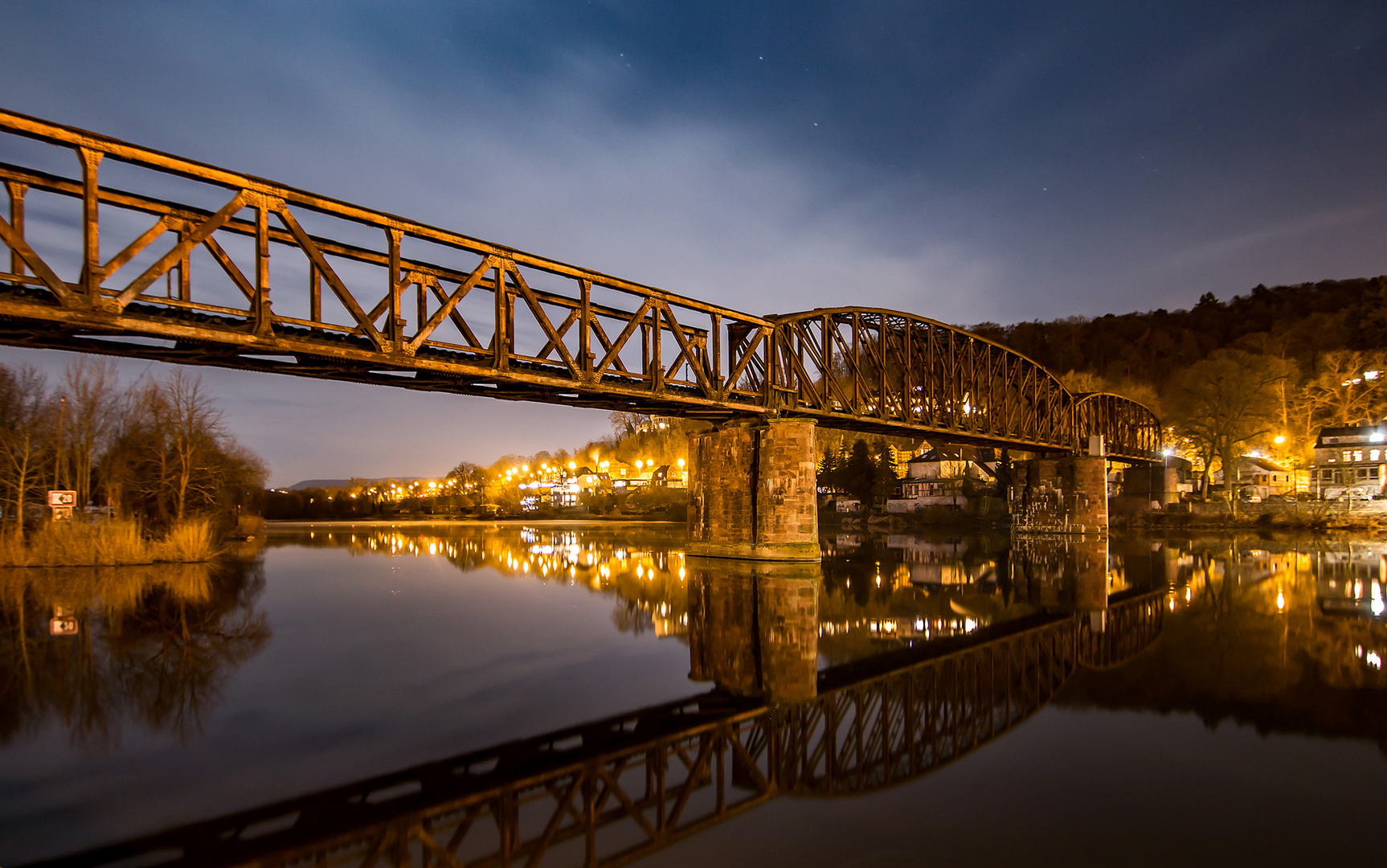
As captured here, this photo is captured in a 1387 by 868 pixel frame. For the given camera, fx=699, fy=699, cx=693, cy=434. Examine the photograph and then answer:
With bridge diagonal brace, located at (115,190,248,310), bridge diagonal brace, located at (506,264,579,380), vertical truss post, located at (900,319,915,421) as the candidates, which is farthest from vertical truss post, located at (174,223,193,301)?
vertical truss post, located at (900,319,915,421)

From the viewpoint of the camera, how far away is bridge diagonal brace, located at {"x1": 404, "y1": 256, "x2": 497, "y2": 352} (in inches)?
656

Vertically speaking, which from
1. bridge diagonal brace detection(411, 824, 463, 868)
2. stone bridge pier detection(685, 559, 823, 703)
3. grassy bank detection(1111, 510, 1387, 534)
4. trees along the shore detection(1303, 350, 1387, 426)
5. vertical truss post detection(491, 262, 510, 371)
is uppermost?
trees along the shore detection(1303, 350, 1387, 426)

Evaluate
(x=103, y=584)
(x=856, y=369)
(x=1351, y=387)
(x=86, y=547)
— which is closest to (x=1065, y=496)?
(x=1351, y=387)

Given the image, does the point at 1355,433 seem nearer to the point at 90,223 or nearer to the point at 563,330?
the point at 563,330

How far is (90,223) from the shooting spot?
1236 cm

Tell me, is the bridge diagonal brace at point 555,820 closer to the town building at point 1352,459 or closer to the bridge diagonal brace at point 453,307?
the bridge diagonal brace at point 453,307

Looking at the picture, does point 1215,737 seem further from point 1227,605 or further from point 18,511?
point 18,511

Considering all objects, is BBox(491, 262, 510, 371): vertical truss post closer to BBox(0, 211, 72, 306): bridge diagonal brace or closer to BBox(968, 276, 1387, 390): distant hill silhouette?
BBox(0, 211, 72, 306): bridge diagonal brace

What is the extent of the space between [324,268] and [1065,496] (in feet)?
202

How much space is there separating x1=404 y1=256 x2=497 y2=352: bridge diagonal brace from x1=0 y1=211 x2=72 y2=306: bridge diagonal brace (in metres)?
6.17

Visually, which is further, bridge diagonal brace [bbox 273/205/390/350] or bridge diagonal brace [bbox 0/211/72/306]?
bridge diagonal brace [bbox 273/205/390/350]

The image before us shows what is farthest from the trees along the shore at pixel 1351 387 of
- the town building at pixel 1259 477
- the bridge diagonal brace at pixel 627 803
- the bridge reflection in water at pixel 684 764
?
the bridge diagonal brace at pixel 627 803

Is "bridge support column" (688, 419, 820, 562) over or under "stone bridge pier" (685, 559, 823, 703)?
over

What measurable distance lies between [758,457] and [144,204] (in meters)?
21.2
